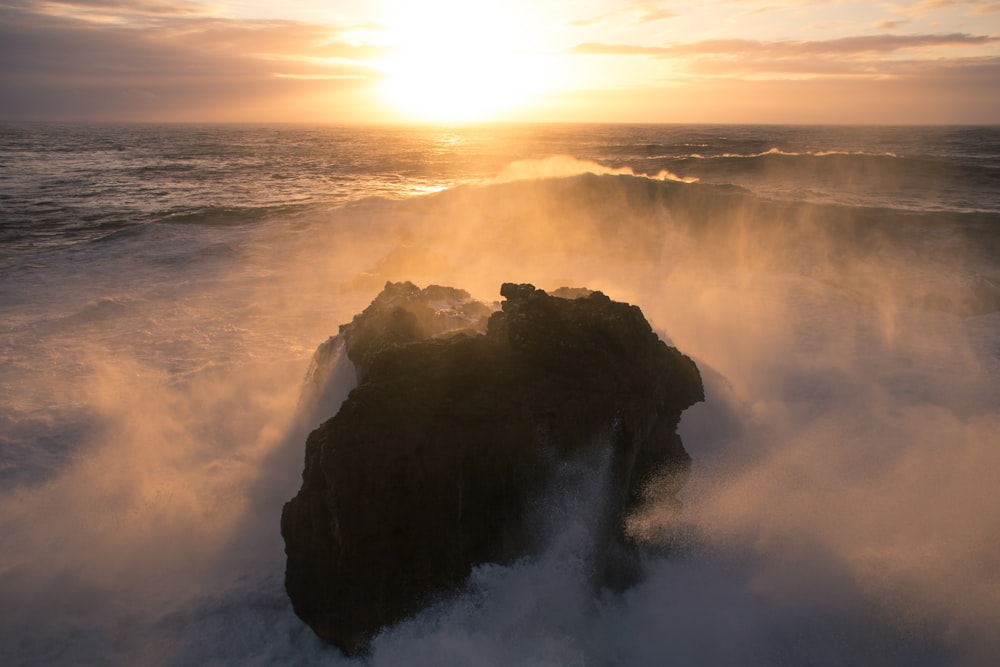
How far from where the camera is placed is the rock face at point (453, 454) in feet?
17.0

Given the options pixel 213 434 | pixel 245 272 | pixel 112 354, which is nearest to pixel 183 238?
pixel 245 272

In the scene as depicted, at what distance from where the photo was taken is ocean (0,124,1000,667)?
5.38 meters

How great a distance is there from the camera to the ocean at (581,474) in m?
5.38

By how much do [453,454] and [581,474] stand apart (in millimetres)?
1269

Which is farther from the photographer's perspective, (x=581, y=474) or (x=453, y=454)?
(x=581, y=474)

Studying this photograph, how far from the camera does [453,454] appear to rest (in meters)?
5.34

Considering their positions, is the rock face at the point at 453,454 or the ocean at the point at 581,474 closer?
the rock face at the point at 453,454

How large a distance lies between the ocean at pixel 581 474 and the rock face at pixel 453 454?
307 millimetres

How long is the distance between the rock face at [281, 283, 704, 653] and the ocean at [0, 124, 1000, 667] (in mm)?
307

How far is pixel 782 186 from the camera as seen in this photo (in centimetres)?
3198

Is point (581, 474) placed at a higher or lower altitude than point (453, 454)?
lower

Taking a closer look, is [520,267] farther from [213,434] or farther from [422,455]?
[422,455]

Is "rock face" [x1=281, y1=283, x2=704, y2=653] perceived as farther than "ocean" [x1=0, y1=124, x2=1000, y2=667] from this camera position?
No

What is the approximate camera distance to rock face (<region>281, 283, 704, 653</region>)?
204 inches
